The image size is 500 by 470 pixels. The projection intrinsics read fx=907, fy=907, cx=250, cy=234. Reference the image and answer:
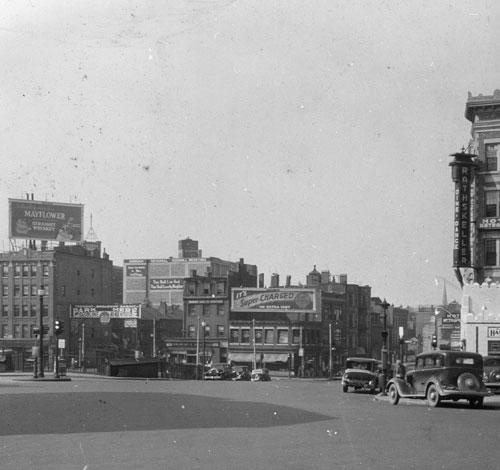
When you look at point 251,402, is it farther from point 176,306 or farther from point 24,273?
point 176,306

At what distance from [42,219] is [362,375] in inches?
2712

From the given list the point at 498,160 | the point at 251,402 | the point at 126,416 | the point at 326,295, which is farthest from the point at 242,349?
the point at 126,416

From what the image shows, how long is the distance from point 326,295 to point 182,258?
4150 cm

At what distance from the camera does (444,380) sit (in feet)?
95.7

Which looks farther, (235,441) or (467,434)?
(467,434)

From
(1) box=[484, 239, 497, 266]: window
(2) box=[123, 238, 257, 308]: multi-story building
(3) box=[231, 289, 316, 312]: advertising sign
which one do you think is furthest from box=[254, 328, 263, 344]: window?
(1) box=[484, 239, 497, 266]: window

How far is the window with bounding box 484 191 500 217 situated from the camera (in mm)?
57094

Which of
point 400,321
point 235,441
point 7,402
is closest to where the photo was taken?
point 235,441

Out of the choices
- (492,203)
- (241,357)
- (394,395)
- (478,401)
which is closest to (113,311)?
(241,357)

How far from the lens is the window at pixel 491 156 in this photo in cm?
5728

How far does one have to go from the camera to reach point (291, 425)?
2014 cm

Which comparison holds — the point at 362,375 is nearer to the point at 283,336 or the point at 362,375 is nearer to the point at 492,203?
the point at 492,203

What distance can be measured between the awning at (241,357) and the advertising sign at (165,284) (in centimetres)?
3790

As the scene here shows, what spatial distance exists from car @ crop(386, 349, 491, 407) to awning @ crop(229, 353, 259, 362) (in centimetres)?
7829
